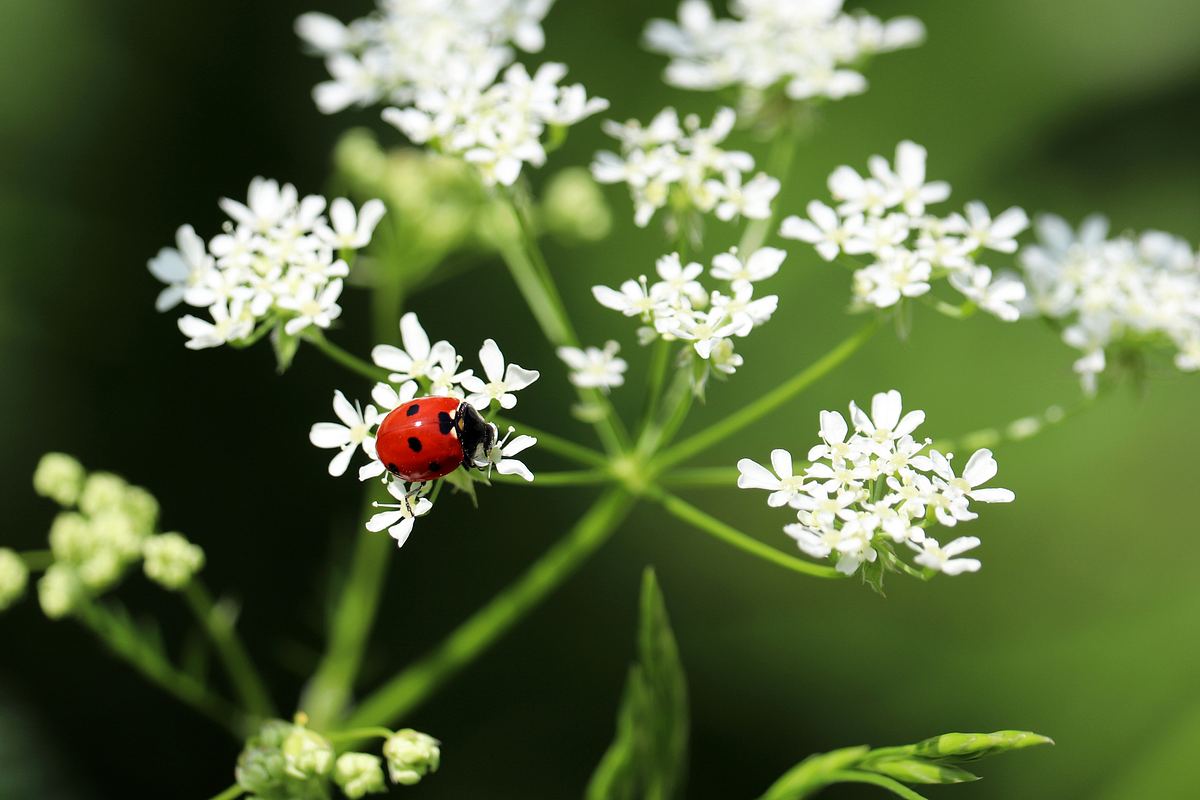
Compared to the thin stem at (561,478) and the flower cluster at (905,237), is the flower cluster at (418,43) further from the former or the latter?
the thin stem at (561,478)

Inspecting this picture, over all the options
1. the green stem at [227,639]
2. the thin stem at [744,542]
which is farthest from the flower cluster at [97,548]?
the thin stem at [744,542]

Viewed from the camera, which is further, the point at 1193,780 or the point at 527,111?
the point at 1193,780

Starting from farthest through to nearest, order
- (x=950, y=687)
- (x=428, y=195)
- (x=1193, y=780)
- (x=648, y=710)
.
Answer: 1. (x=950, y=687)
2. (x=1193, y=780)
3. (x=428, y=195)
4. (x=648, y=710)

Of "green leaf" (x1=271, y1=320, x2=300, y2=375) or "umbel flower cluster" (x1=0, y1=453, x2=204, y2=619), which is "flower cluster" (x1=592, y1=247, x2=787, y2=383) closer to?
"green leaf" (x1=271, y1=320, x2=300, y2=375)

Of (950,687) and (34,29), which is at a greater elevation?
(34,29)

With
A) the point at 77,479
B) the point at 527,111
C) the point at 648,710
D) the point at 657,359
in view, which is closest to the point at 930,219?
the point at 657,359

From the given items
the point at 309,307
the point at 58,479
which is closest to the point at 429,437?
the point at 309,307

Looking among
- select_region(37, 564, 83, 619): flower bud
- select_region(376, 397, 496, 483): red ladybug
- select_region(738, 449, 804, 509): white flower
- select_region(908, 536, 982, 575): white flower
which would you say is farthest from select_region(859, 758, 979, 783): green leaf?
select_region(37, 564, 83, 619): flower bud

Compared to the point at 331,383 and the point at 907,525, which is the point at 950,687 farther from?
the point at 331,383
